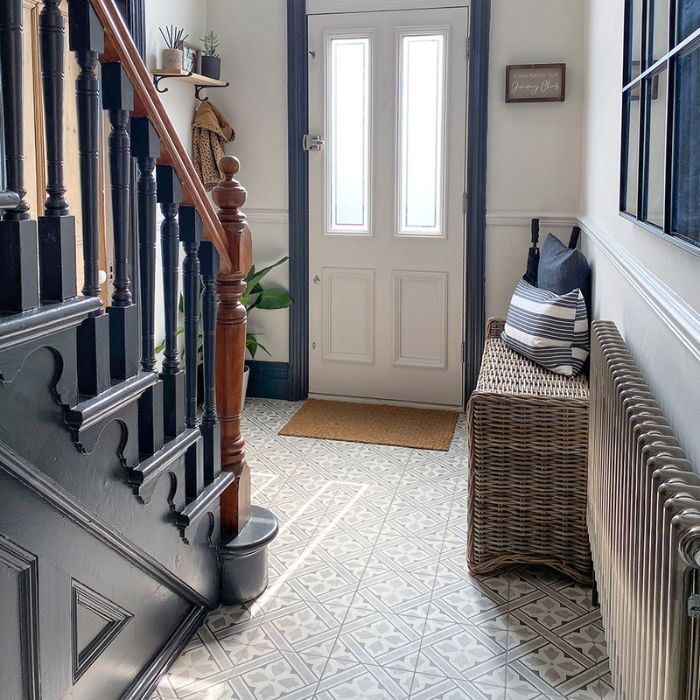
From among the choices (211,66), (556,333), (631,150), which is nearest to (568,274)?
(556,333)

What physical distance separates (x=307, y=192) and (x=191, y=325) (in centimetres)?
241

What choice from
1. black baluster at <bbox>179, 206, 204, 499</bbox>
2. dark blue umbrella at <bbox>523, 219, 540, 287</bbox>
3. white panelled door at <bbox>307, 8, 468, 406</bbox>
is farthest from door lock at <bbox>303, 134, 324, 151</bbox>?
black baluster at <bbox>179, 206, 204, 499</bbox>

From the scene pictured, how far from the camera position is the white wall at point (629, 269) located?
1531 millimetres

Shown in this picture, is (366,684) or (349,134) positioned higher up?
(349,134)

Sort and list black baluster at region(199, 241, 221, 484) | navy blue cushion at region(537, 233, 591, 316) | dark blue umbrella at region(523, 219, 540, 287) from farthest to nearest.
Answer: dark blue umbrella at region(523, 219, 540, 287)
navy blue cushion at region(537, 233, 591, 316)
black baluster at region(199, 241, 221, 484)

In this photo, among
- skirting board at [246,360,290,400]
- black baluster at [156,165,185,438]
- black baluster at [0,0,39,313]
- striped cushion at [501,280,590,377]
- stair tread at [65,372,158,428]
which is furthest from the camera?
skirting board at [246,360,290,400]

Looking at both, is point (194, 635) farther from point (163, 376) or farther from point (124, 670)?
point (163, 376)

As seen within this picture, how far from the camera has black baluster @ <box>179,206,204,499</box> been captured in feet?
6.97

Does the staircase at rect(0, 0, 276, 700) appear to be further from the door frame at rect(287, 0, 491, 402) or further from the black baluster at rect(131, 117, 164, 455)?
the door frame at rect(287, 0, 491, 402)

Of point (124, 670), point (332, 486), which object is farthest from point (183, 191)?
point (332, 486)

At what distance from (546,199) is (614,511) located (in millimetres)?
2660

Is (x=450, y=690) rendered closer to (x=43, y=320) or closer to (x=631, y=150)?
(x=43, y=320)

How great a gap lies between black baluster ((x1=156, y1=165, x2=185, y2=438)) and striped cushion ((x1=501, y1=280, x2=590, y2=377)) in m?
1.51

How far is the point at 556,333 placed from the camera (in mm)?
3115
